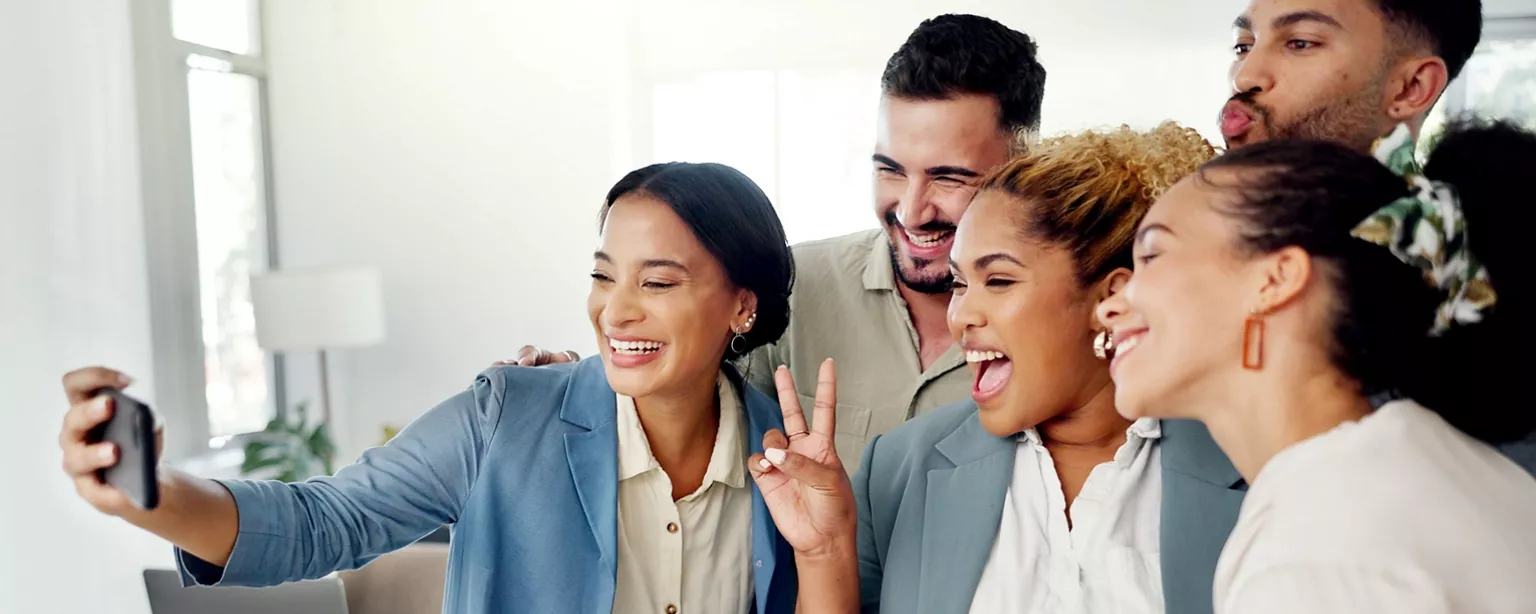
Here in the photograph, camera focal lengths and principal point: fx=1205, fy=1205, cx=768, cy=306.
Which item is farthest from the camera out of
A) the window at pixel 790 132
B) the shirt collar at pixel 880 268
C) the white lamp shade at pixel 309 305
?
the window at pixel 790 132

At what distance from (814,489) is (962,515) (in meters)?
0.20

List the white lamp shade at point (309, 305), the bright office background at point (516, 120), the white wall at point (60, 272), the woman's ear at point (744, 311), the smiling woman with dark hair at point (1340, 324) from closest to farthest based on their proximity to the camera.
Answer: the smiling woman with dark hair at point (1340, 324), the woman's ear at point (744, 311), the white wall at point (60, 272), the white lamp shade at point (309, 305), the bright office background at point (516, 120)

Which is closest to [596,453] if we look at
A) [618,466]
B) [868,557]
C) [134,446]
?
[618,466]

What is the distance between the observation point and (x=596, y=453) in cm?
181

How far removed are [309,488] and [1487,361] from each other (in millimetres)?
1411

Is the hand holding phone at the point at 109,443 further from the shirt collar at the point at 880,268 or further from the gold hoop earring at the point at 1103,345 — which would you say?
the shirt collar at the point at 880,268

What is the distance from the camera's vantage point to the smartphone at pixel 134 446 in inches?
48.2

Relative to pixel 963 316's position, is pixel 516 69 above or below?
above

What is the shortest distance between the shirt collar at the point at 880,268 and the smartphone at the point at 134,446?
1438 millimetres

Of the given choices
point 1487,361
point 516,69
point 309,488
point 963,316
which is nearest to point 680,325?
point 963,316

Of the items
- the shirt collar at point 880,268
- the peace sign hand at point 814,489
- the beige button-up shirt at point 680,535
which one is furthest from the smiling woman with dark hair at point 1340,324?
the shirt collar at point 880,268

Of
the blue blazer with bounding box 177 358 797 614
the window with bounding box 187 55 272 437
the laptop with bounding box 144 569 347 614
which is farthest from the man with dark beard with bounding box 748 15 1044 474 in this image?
the window with bounding box 187 55 272 437

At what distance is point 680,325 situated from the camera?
6.06ft

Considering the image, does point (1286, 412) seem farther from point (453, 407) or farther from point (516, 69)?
point (516, 69)
